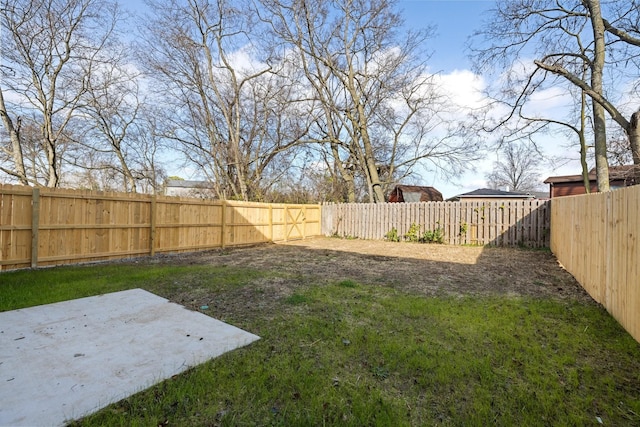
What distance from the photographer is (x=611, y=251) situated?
3289mm

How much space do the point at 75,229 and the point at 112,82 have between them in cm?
928

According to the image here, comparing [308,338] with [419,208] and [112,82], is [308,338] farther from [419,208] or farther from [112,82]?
[112,82]

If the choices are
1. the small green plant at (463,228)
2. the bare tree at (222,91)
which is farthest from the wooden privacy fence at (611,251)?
the bare tree at (222,91)

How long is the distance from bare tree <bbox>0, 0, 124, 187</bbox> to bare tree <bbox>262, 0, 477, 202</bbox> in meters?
7.56

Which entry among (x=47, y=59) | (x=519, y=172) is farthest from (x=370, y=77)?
(x=519, y=172)

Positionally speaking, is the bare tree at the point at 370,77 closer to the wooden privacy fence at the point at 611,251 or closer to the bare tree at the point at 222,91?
the bare tree at the point at 222,91

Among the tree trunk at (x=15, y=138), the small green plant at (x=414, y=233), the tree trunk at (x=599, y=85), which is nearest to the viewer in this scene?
the tree trunk at (x=599, y=85)

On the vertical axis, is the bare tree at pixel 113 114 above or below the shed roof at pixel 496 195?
above

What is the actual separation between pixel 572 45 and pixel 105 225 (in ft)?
48.6

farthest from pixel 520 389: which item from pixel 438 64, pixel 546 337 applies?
pixel 438 64

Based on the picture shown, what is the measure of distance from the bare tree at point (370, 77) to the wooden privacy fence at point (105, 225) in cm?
Answer: 847

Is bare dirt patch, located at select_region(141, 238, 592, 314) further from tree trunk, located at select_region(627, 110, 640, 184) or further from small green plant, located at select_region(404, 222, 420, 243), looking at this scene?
tree trunk, located at select_region(627, 110, 640, 184)

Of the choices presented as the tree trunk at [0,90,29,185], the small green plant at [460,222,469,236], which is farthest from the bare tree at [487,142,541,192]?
the tree trunk at [0,90,29,185]

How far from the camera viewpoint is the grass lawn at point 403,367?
1755mm
